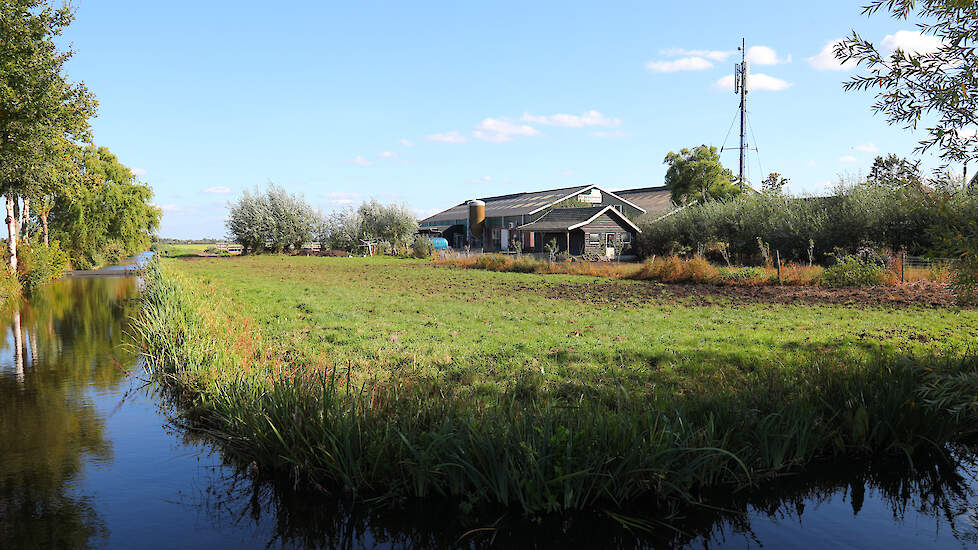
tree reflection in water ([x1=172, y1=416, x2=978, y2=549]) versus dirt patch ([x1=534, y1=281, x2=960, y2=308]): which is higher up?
dirt patch ([x1=534, y1=281, x2=960, y2=308])

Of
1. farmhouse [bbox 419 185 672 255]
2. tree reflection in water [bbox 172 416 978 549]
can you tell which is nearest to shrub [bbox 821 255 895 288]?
tree reflection in water [bbox 172 416 978 549]

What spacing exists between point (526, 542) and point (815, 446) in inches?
124

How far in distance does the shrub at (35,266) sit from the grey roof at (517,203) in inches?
1414

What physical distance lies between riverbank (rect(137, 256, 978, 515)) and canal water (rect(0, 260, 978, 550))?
0.77 feet

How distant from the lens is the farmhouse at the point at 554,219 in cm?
4372

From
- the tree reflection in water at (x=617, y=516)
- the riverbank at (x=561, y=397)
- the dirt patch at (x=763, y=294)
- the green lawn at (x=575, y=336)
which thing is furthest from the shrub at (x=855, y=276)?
the tree reflection in water at (x=617, y=516)

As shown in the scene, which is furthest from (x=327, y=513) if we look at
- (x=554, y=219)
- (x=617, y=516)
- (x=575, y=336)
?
(x=554, y=219)

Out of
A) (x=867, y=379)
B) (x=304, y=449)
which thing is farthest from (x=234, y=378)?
(x=867, y=379)

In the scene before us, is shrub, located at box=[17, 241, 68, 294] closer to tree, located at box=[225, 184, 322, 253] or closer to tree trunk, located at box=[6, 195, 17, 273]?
tree trunk, located at box=[6, 195, 17, 273]

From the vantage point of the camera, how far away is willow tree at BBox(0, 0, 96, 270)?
16484mm

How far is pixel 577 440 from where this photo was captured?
195 inches

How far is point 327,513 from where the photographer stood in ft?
16.5

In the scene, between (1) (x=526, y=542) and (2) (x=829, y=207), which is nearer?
(1) (x=526, y=542)

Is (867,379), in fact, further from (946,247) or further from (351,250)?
(351,250)
